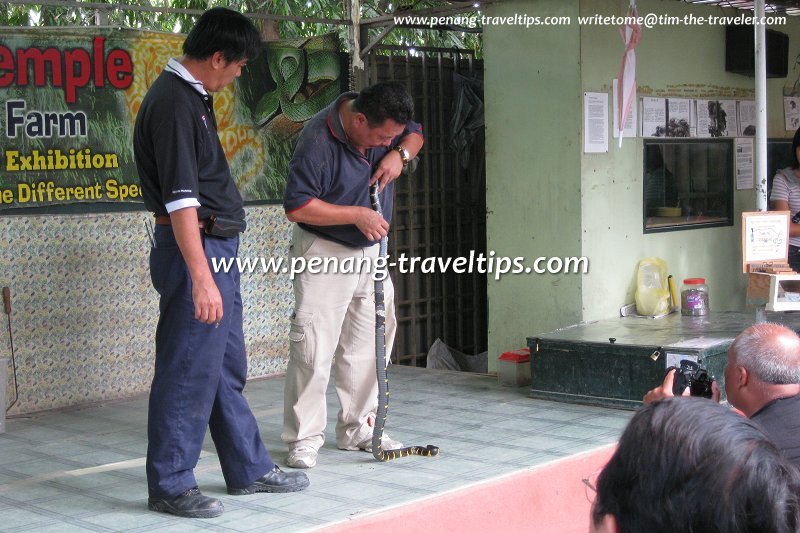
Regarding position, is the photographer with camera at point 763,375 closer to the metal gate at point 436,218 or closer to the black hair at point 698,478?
the black hair at point 698,478

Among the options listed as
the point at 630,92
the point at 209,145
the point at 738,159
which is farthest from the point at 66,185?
the point at 738,159

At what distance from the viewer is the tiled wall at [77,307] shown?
5.89 m

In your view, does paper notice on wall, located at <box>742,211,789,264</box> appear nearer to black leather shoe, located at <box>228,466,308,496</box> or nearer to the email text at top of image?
the email text at top of image

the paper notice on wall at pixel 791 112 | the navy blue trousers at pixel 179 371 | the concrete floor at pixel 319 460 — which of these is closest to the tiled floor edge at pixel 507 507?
the concrete floor at pixel 319 460

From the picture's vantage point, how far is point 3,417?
18.1ft

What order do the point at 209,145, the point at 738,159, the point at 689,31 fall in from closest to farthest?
the point at 209,145 → the point at 689,31 → the point at 738,159

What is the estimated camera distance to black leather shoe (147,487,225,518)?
3.96 m

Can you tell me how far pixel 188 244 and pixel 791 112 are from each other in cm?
658


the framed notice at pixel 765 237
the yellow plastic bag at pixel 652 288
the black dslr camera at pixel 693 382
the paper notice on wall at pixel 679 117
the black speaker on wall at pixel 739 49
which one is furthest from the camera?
the black speaker on wall at pixel 739 49

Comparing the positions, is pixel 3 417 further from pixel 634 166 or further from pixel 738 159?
pixel 738 159

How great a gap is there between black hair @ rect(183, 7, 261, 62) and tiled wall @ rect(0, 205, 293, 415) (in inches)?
93.0

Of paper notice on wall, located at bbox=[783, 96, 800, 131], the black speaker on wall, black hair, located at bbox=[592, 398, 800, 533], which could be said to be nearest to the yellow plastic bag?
the black speaker on wall

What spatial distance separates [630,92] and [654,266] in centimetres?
128

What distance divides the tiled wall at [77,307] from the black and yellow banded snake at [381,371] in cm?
206
